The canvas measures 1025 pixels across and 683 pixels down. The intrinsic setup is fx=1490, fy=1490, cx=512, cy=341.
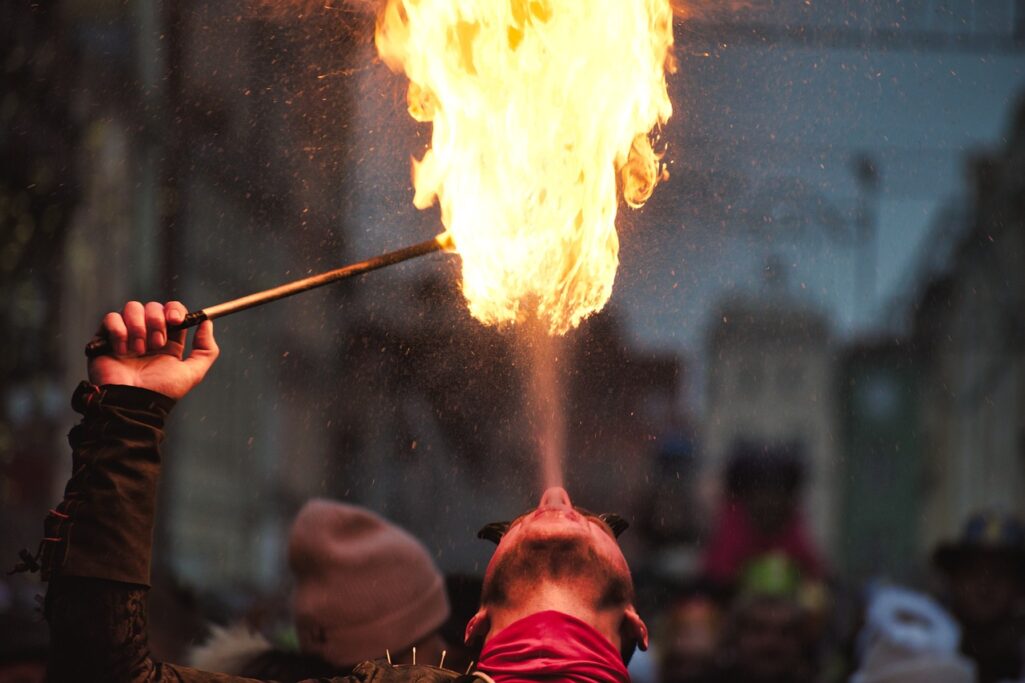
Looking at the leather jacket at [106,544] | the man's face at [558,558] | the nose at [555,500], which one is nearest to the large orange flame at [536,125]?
the nose at [555,500]

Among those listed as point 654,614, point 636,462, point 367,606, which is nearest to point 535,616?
point 367,606

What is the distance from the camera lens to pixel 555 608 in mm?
3004

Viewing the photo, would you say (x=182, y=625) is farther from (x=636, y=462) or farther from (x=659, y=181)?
(x=636, y=462)

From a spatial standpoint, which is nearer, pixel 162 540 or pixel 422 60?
pixel 422 60

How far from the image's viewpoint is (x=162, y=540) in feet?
34.8

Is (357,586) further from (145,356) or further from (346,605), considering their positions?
(145,356)

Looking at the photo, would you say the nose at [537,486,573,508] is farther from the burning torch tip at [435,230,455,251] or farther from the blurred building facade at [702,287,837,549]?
the blurred building facade at [702,287,837,549]

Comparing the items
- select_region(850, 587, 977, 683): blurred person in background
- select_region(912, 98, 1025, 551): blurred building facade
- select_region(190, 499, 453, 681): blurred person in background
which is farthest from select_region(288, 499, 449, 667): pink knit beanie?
select_region(912, 98, 1025, 551): blurred building facade

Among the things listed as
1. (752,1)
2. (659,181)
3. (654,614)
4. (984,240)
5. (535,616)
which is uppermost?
(984,240)

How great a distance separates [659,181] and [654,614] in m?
3.40

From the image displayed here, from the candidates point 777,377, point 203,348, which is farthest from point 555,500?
point 777,377

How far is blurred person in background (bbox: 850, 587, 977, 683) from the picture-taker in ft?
15.3

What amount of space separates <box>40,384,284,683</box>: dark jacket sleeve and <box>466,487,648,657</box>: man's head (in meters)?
0.68

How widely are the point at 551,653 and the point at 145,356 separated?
958mm
